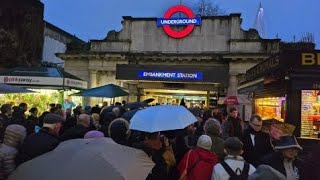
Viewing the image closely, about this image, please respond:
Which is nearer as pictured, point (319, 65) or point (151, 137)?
point (151, 137)

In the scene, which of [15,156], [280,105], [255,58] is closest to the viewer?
[15,156]

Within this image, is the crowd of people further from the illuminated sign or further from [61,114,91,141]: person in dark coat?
the illuminated sign

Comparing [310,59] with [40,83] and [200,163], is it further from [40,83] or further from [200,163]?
[40,83]

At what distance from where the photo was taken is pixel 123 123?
255 inches

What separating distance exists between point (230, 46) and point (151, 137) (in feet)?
84.0

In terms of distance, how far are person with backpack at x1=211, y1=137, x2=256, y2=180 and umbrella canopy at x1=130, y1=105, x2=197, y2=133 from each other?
3.81 ft

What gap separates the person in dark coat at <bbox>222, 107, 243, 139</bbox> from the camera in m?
10.4

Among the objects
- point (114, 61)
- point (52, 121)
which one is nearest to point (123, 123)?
point (52, 121)

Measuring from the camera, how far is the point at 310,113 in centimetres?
1206

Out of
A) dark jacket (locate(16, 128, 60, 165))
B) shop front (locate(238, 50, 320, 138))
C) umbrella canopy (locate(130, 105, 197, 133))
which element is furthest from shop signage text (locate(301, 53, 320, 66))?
dark jacket (locate(16, 128, 60, 165))

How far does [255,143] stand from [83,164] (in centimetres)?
494

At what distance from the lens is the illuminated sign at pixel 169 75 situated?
24844mm

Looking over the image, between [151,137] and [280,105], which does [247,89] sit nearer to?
[280,105]

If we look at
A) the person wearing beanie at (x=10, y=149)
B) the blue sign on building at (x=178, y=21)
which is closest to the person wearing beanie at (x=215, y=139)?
the person wearing beanie at (x=10, y=149)
